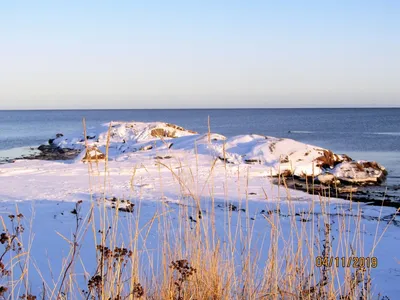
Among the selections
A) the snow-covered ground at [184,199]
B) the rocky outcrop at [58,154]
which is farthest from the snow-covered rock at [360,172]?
the rocky outcrop at [58,154]

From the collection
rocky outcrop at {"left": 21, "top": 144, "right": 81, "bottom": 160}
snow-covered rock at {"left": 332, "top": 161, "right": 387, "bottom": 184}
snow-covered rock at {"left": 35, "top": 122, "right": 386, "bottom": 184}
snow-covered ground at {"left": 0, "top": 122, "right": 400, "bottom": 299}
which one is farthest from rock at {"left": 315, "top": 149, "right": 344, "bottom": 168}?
rocky outcrop at {"left": 21, "top": 144, "right": 81, "bottom": 160}

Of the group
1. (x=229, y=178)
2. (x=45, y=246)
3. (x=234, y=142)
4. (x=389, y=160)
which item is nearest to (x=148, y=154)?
(x=234, y=142)

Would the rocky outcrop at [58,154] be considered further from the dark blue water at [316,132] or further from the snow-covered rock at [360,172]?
the snow-covered rock at [360,172]

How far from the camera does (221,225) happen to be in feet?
27.8

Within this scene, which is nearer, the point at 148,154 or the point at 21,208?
the point at 21,208

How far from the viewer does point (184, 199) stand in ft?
19.1

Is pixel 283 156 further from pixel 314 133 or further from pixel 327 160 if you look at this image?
pixel 314 133

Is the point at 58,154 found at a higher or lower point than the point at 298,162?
lower

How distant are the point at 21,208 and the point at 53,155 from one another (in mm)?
16048

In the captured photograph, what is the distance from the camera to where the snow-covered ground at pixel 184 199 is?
173 inches

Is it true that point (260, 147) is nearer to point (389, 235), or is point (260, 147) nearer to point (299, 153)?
point (299, 153)

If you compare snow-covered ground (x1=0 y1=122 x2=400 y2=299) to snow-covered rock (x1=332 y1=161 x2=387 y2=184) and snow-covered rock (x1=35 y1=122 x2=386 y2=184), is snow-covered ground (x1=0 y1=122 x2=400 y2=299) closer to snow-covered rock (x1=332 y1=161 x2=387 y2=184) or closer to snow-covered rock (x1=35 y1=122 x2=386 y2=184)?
snow-covered rock (x1=35 y1=122 x2=386 y2=184)

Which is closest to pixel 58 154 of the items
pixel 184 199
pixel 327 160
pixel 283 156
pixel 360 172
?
pixel 283 156

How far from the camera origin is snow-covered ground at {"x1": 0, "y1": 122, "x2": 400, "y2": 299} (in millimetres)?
4387
